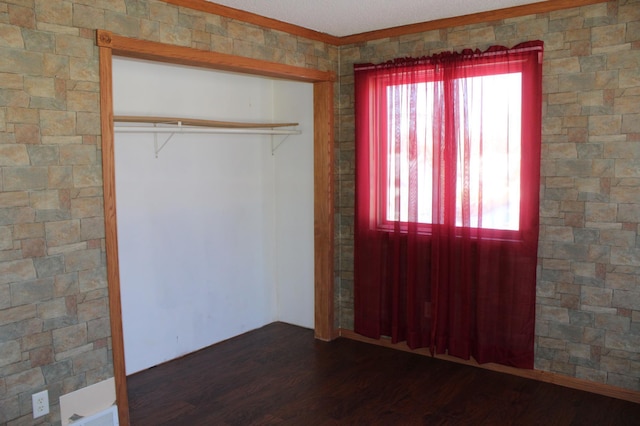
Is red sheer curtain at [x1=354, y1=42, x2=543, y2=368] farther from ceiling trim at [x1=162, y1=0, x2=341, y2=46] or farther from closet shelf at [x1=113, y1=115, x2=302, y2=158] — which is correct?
closet shelf at [x1=113, y1=115, x2=302, y2=158]

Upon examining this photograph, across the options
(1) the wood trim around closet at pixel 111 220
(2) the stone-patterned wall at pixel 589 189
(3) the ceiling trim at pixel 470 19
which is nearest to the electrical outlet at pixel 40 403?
(1) the wood trim around closet at pixel 111 220

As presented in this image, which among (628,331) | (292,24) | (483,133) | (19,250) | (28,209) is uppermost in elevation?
(292,24)

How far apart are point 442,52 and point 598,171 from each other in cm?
132

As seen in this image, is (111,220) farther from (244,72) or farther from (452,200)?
(452,200)

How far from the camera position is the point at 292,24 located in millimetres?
3867

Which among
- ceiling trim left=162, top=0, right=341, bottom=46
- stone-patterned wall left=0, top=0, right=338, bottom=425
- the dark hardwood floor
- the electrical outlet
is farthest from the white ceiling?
Result: the dark hardwood floor

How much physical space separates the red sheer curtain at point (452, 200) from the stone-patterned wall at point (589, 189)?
0.10m

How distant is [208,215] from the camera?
436cm

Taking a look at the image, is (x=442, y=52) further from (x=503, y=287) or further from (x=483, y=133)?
(x=503, y=287)

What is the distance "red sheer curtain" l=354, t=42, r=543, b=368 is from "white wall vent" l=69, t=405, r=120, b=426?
2115mm

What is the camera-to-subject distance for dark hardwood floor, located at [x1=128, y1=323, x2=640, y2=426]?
10.4 feet

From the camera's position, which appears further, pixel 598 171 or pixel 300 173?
pixel 300 173

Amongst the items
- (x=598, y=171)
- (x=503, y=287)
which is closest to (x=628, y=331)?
(x=503, y=287)

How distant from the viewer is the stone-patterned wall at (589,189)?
3246mm
